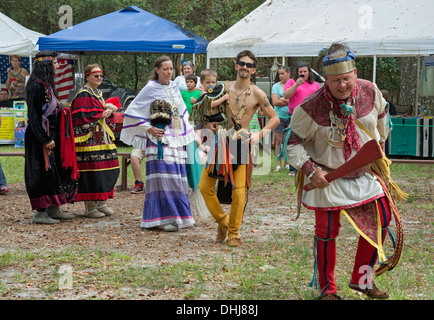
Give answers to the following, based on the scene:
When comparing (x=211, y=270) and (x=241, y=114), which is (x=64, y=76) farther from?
(x=211, y=270)

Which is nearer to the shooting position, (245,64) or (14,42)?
(245,64)

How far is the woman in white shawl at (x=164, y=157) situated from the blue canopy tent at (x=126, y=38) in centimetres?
826

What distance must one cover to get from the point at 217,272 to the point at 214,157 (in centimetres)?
141

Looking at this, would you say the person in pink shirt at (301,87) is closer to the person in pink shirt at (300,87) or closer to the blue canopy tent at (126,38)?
the person in pink shirt at (300,87)

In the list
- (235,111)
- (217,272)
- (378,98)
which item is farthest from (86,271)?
(378,98)

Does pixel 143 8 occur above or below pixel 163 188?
above

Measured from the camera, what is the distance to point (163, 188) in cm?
732

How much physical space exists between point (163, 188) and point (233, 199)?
4.08 feet

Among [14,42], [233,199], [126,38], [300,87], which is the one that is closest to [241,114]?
[233,199]

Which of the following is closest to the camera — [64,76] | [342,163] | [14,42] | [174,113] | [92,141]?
[342,163]

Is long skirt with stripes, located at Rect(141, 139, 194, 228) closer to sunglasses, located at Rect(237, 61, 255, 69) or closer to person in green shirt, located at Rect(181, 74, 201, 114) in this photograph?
sunglasses, located at Rect(237, 61, 255, 69)

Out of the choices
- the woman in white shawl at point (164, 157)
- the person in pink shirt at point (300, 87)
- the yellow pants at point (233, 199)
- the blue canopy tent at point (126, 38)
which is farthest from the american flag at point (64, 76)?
the yellow pants at point (233, 199)

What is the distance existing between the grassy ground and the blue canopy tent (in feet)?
28.8

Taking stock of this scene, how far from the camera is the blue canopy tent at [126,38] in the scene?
15.6m
